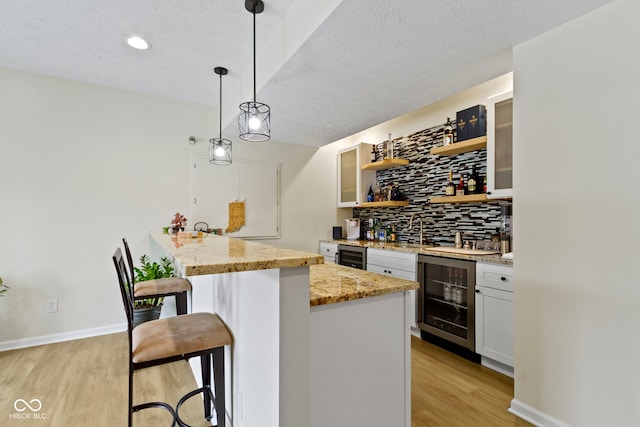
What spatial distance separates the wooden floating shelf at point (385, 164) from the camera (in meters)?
3.69

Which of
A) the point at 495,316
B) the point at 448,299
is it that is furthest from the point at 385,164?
the point at 495,316

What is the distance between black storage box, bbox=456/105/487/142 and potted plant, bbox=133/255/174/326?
3274mm

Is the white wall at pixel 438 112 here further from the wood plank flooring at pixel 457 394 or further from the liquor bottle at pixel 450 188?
the wood plank flooring at pixel 457 394

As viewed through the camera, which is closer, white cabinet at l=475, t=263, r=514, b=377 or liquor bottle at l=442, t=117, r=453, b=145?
white cabinet at l=475, t=263, r=514, b=377

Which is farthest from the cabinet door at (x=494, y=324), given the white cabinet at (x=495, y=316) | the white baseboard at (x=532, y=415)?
the white baseboard at (x=532, y=415)

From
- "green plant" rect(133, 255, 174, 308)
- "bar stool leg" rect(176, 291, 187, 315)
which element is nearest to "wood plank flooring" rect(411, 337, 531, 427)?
"bar stool leg" rect(176, 291, 187, 315)

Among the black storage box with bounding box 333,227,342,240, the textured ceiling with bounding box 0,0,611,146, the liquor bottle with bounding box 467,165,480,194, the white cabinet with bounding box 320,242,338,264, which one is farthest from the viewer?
the black storage box with bounding box 333,227,342,240

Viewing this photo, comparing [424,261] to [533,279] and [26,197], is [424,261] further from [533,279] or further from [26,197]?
[26,197]

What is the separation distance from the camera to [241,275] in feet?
4.43

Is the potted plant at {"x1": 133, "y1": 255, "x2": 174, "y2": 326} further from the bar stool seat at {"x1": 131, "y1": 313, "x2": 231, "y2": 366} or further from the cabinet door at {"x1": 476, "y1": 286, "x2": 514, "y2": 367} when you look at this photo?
the cabinet door at {"x1": 476, "y1": 286, "x2": 514, "y2": 367}

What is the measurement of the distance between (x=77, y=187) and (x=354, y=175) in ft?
Result: 10.9

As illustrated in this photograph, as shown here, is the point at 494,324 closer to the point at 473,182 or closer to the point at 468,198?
the point at 468,198

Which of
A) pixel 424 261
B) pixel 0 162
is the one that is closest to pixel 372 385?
pixel 424 261

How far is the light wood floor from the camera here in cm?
178
